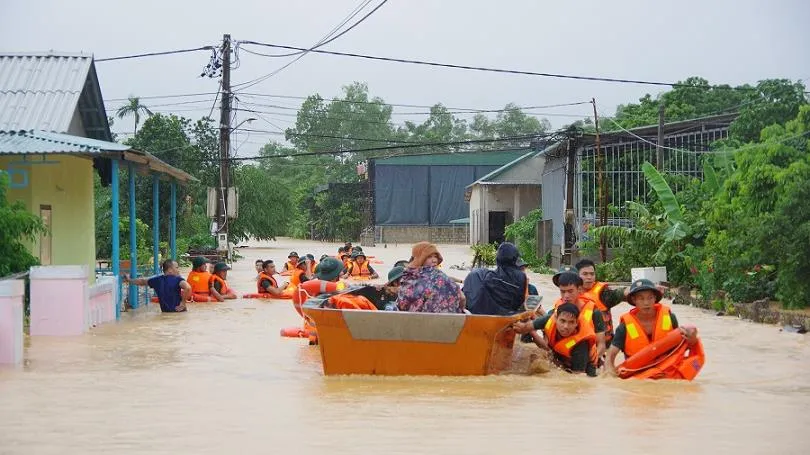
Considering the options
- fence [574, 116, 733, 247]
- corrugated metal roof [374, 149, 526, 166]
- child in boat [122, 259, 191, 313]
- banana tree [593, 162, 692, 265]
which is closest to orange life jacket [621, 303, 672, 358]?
child in boat [122, 259, 191, 313]

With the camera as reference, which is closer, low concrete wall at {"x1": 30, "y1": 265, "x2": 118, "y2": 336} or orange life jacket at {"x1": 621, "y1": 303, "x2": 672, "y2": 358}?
orange life jacket at {"x1": 621, "y1": 303, "x2": 672, "y2": 358}

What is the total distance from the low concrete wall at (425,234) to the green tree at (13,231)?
5058 cm

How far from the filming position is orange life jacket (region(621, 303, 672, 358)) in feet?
32.0

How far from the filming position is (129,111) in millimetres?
69125

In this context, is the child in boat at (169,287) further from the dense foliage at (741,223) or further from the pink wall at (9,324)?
the dense foliage at (741,223)

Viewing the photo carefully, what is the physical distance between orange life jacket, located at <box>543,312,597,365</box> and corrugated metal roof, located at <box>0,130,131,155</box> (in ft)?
A: 24.5

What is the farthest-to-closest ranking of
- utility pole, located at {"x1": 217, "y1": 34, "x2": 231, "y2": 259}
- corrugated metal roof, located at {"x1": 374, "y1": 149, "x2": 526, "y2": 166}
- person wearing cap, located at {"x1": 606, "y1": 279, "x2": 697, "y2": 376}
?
corrugated metal roof, located at {"x1": 374, "y1": 149, "x2": 526, "y2": 166} → utility pole, located at {"x1": 217, "y1": 34, "x2": 231, "y2": 259} → person wearing cap, located at {"x1": 606, "y1": 279, "x2": 697, "y2": 376}

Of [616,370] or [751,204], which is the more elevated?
[751,204]

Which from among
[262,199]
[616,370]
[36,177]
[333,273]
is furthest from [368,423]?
[262,199]

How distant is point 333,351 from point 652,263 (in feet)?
46.3

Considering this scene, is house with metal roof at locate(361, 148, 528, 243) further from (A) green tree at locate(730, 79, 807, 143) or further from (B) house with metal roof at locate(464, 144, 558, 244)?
(A) green tree at locate(730, 79, 807, 143)

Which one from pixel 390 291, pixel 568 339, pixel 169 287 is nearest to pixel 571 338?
pixel 568 339

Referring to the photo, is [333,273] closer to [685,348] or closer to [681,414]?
[685,348]

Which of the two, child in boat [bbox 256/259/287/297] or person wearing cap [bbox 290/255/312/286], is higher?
person wearing cap [bbox 290/255/312/286]
